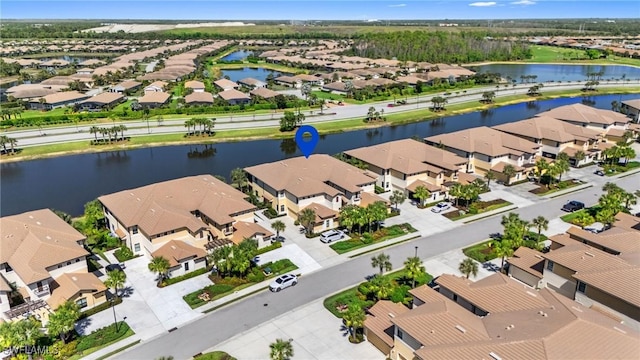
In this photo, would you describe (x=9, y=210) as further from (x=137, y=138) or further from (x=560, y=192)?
(x=560, y=192)

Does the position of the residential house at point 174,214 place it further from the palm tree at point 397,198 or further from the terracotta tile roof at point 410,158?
the terracotta tile roof at point 410,158

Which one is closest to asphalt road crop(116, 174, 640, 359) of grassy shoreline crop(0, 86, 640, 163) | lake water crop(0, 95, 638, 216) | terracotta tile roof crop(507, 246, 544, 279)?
terracotta tile roof crop(507, 246, 544, 279)

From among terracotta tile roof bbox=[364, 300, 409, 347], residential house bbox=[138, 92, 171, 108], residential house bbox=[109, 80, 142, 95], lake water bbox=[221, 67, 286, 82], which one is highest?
lake water bbox=[221, 67, 286, 82]

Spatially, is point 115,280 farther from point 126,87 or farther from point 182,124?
point 126,87

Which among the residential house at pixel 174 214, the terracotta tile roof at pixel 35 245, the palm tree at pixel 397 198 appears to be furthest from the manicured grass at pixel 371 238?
the terracotta tile roof at pixel 35 245

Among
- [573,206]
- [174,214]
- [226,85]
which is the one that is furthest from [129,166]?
[573,206]

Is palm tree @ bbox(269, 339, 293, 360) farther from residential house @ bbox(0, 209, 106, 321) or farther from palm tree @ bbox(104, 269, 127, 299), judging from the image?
residential house @ bbox(0, 209, 106, 321)

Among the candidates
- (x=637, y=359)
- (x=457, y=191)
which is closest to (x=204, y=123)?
(x=457, y=191)
